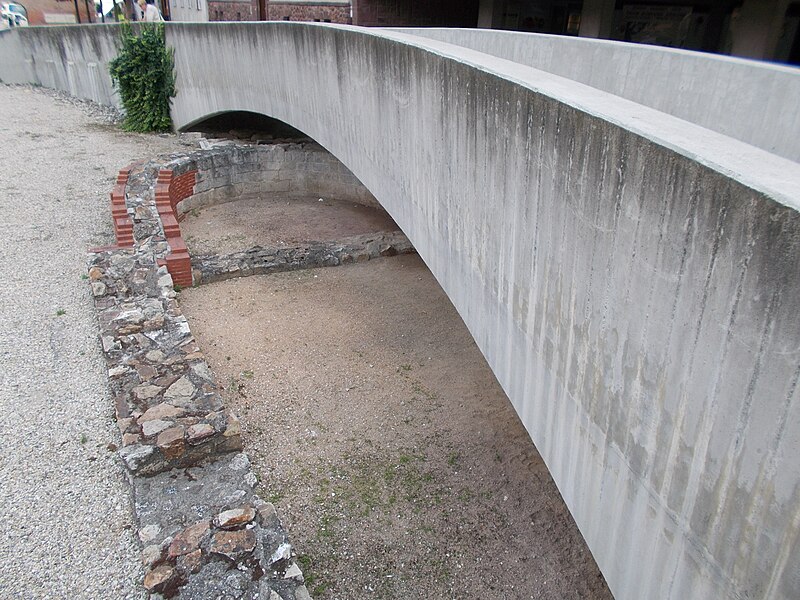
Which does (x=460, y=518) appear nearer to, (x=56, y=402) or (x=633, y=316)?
(x=633, y=316)

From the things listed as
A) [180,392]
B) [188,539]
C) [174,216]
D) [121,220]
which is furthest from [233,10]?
[188,539]

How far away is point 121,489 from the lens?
15.5ft

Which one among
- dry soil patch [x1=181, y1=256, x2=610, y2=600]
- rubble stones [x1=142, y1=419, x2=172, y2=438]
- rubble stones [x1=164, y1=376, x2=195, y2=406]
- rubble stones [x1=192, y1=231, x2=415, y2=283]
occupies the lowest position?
dry soil patch [x1=181, y1=256, x2=610, y2=600]

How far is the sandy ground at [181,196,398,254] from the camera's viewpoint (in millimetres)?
11461

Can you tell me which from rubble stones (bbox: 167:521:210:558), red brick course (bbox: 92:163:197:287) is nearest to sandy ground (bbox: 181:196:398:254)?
red brick course (bbox: 92:163:197:287)

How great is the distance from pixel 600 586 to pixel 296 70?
330 inches

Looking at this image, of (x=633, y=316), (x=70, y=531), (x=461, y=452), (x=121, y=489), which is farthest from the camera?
(x=461, y=452)

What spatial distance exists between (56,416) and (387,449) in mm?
3111

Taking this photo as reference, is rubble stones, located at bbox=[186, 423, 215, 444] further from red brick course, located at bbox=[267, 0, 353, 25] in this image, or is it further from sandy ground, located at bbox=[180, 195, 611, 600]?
red brick course, located at bbox=[267, 0, 353, 25]

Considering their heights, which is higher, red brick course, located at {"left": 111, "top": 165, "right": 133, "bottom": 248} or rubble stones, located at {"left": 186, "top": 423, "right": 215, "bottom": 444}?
red brick course, located at {"left": 111, "top": 165, "right": 133, "bottom": 248}

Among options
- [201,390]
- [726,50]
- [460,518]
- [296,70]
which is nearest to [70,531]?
[201,390]

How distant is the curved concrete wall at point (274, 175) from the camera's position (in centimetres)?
1330

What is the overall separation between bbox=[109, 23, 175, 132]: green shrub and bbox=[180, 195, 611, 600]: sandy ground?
9.55 m

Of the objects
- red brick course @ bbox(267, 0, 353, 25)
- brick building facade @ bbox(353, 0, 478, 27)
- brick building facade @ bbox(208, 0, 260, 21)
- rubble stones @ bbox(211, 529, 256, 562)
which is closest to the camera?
rubble stones @ bbox(211, 529, 256, 562)
